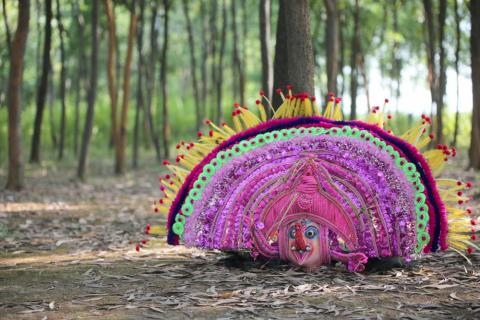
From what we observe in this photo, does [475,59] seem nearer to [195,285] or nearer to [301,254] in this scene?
[301,254]

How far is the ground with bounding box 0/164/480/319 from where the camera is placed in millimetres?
3776

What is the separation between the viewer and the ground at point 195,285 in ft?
12.4

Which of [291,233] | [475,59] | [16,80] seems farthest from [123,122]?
[291,233]

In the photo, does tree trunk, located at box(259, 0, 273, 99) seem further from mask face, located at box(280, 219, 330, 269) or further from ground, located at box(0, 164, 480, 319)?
mask face, located at box(280, 219, 330, 269)

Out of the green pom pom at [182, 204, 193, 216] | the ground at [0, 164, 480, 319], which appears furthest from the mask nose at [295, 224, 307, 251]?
the green pom pom at [182, 204, 193, 216]

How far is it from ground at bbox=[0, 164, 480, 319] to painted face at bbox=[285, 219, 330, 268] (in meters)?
0.09

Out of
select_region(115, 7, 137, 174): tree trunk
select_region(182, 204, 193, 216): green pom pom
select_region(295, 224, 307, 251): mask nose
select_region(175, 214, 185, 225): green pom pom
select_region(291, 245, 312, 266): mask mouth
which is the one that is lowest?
select_region(291, 245, 312, 266): mask mouth

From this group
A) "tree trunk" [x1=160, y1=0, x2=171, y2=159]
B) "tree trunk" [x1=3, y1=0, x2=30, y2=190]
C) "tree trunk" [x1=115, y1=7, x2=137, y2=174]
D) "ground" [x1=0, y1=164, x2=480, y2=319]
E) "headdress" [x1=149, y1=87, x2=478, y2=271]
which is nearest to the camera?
"ground" [x1=0, y1=164, x2=480, y2=319]

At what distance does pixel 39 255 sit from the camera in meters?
Answer: 5.62

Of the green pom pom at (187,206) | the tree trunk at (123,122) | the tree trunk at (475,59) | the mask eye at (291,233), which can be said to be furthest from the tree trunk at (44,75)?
the mask eye at (291,233)

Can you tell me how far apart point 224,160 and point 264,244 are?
631 mm

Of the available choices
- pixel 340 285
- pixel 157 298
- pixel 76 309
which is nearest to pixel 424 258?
pixel 340 285

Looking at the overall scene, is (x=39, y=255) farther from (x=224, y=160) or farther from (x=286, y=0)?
(x=286, y=0)

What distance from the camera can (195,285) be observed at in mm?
4395
